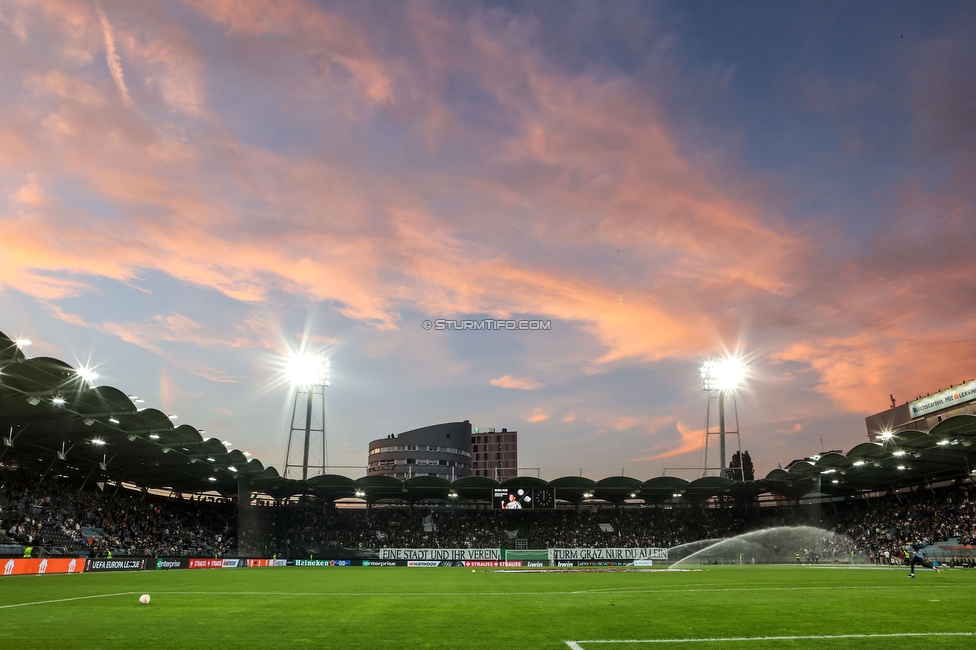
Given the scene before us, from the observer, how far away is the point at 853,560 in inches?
2122

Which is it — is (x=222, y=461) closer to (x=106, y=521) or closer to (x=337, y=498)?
(x=106, y=521)

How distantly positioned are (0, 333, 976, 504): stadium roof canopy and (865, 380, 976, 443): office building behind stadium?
25.9 ft

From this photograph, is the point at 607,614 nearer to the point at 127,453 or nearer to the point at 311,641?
the point at 311,641

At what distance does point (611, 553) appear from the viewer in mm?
61812

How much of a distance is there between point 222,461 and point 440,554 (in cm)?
2277

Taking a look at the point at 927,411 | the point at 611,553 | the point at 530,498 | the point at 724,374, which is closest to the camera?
the point at 611,553

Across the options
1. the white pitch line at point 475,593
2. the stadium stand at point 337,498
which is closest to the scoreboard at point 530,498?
the stadium stand at point 337,498

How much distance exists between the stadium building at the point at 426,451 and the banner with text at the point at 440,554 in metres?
101

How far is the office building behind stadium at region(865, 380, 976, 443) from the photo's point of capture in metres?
67.5

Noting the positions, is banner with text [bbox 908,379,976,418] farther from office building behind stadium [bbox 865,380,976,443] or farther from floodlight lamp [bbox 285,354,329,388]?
floodlight lamp [bbox 285,354,329,388]

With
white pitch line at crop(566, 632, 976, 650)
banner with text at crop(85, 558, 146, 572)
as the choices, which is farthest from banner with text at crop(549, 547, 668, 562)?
white pitch line at crop(566, 632, 976, 650)

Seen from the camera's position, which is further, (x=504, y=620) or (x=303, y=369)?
(x=303, y=369)

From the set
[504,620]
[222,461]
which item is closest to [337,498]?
[222,461]

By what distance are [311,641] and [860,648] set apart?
27.6 feet
